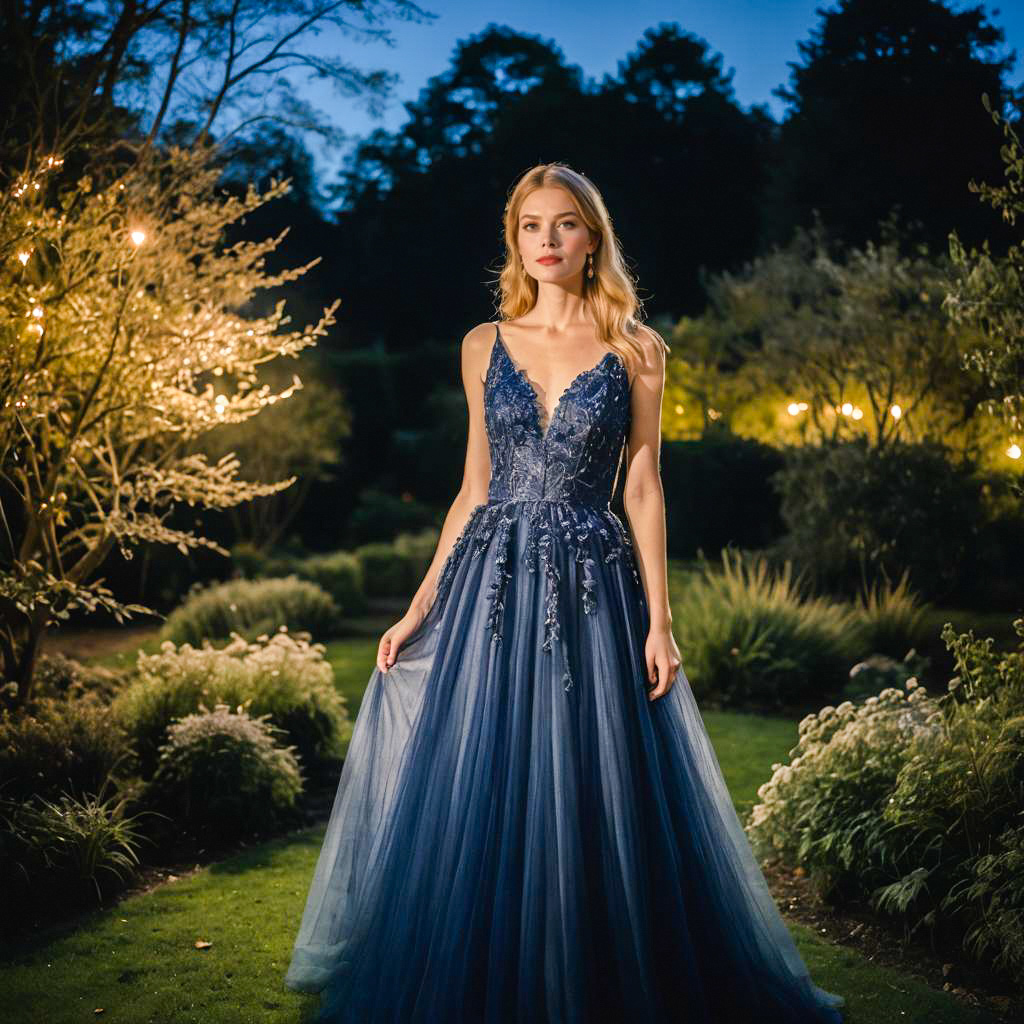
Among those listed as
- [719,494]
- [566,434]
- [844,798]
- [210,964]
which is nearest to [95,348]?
[210,964]

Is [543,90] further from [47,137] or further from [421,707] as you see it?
[421,707]

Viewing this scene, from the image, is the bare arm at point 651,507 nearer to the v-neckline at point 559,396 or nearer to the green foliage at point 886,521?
the v-neckline at point 559,396

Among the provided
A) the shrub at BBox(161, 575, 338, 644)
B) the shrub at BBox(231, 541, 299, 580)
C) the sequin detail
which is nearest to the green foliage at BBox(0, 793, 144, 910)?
the sequin detail

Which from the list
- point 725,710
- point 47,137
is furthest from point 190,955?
point 725,710

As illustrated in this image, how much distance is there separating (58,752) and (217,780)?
0.75 metres

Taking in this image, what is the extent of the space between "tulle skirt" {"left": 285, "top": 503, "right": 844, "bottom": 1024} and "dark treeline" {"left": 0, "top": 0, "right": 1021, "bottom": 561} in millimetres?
17382

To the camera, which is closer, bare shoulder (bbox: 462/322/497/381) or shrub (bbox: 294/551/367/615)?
bare shoulder (bbox: 462/322/497/381)

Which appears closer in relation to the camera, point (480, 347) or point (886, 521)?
point (480, 347)

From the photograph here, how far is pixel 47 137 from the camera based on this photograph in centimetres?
622

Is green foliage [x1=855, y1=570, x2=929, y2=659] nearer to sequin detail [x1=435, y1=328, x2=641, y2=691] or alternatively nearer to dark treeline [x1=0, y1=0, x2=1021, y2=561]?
sequin detail [x1=435, y1=328, x2=641, y2=691]

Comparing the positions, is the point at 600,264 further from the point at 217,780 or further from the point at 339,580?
the point at 339,580

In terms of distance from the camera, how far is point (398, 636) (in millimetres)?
3340

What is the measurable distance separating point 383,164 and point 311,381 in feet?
41.9

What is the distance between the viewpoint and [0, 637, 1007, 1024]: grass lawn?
3.54 meters
